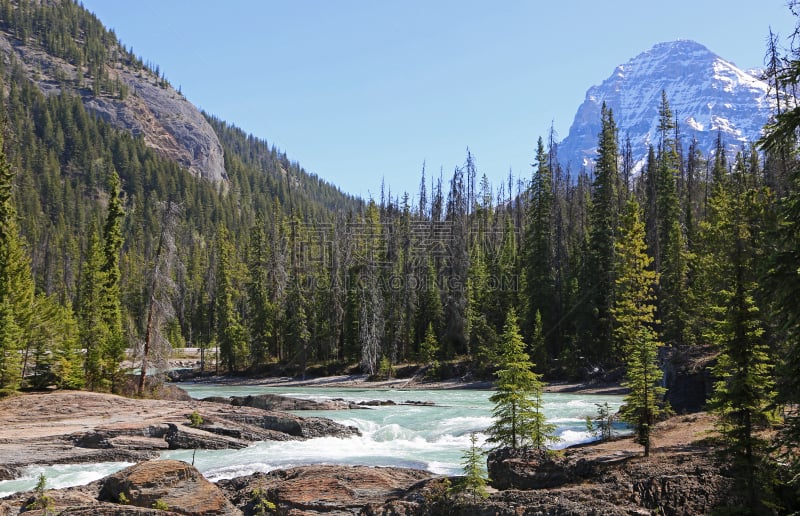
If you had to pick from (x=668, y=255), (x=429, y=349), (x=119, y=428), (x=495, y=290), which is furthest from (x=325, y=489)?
(x=495, y=290)

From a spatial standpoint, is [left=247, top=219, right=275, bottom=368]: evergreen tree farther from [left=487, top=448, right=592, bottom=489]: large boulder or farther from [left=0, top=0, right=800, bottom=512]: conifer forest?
[left=487, top=448, right=592, bottom=489]: large boulder

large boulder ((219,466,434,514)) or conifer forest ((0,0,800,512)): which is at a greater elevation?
conifer forest ((0,0,800,512))

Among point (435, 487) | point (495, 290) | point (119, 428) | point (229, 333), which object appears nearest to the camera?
A: point (435, 487)

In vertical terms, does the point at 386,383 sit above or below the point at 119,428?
below

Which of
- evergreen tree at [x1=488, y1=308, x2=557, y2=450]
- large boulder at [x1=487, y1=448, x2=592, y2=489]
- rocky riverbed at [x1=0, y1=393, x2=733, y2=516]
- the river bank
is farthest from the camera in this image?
the river bank

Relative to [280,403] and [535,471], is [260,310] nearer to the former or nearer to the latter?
[280,403]

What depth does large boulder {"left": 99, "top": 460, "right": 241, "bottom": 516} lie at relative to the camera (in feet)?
44.7

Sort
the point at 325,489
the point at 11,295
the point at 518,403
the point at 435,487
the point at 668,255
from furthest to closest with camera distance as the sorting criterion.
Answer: the point at 668,255 → the point at 11,295 → the point at 518,403 → the point at 325,489 → the point at 435,487

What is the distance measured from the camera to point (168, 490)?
45.7 ft

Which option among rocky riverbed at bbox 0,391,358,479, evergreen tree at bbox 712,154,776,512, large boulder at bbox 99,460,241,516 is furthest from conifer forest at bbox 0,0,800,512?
large boulder at bbox 99,460,241,516

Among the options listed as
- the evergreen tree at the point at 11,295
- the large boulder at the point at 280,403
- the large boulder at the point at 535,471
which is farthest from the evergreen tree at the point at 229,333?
the large boulder at the point at 535,471

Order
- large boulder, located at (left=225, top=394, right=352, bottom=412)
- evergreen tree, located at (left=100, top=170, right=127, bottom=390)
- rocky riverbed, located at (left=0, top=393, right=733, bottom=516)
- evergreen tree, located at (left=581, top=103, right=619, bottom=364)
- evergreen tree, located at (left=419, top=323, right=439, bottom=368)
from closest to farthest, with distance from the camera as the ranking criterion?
rocky riverbed, located at (left=0, top=393, right=733, bottom=516)
large boulder, located at (left=225, top=394, right=352, bottom=412)
evergreen tree, located at (left=100, top=170, right=127, bottom=390)
evergreen tree, located at (left=581, top=103, right=619, bottom=364)
evergreen tree, located at (left=419, top=323, right=439, bottom=368)

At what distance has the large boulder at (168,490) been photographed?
13.6m

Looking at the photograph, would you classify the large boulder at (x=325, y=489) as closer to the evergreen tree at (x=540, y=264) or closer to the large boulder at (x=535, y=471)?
the large boulder at (x=535, y=471)
